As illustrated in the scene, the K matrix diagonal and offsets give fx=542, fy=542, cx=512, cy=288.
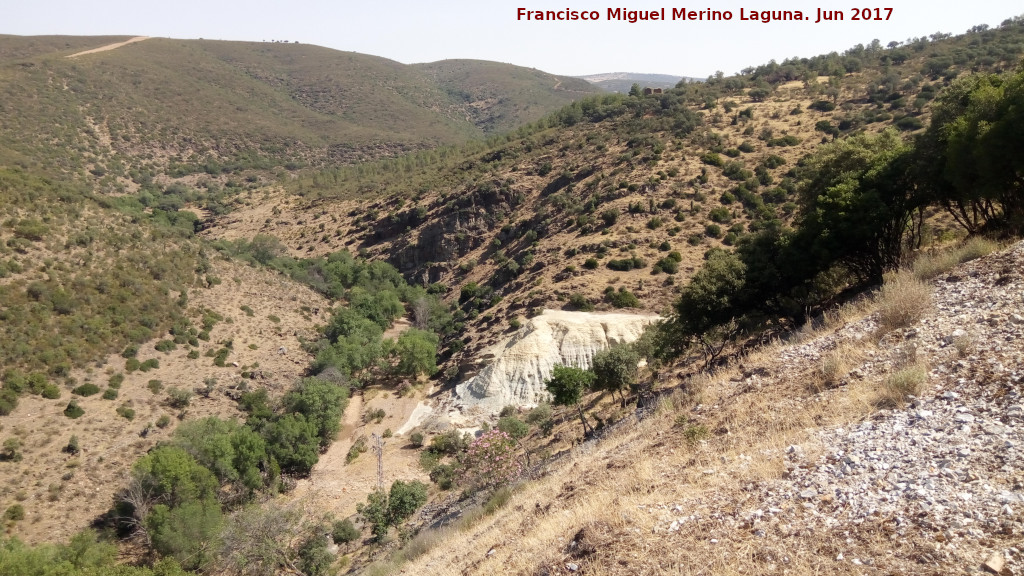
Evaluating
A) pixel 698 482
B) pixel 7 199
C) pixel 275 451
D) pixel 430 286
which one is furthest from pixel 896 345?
pixel 430 286

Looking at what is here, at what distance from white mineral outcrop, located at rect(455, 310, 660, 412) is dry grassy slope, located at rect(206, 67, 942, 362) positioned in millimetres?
2864

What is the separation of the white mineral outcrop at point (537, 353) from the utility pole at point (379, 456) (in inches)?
216

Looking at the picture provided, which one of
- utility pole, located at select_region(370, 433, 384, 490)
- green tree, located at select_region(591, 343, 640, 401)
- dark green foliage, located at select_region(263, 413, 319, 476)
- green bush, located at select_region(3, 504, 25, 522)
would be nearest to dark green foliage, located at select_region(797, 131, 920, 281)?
green tree, located at select_region(591, 343, 640, 401)

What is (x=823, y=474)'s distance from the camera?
645 cm

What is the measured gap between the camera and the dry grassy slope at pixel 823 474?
5254 millimetres

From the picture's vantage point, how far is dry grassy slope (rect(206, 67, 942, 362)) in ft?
143

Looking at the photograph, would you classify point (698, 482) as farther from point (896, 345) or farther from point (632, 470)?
point (896, 345)

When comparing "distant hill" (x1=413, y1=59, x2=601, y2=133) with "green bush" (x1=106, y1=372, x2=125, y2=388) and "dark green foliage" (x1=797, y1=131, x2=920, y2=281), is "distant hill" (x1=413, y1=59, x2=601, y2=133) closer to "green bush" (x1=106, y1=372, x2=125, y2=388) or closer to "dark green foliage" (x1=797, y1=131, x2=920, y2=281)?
"green bush" (x1=106, y1=372, x2=125, y2=388)

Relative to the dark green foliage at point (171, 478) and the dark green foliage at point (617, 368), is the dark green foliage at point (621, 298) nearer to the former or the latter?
the dark green foliage at point (617, 368)

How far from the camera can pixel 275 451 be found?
29.3m

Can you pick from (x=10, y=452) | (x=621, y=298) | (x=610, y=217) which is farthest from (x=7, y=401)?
(x=610, y=217)

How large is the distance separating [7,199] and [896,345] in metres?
49.3

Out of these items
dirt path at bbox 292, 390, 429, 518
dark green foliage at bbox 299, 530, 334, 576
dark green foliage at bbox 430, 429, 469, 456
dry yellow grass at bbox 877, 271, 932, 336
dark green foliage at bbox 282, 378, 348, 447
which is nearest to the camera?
dry yellow grass at bbox 877, 271, 932, 336

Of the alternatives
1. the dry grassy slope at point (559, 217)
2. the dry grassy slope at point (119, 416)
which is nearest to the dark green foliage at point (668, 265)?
the dry grassy slope at point (559, 217)
